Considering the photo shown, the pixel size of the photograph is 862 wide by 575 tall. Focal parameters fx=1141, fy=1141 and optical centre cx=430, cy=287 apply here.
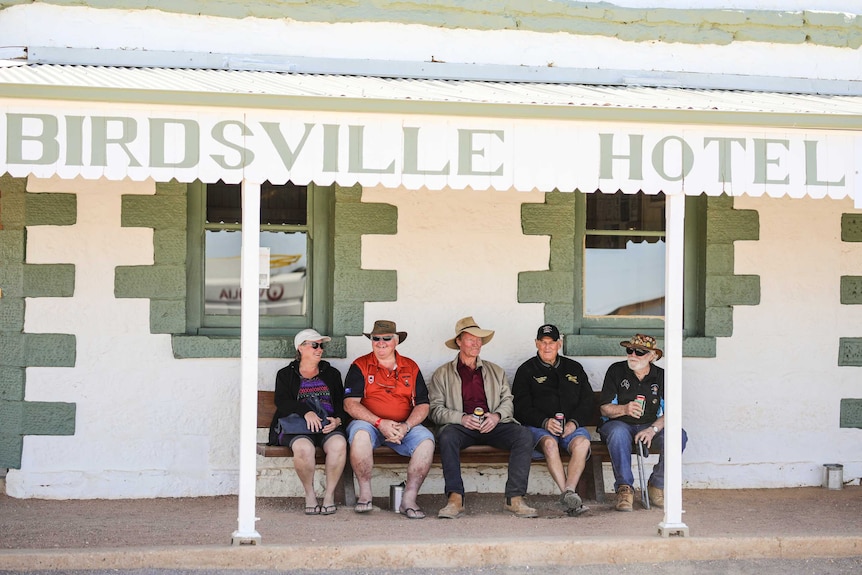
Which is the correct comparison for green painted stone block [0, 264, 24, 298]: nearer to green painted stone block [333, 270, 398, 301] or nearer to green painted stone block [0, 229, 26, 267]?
green painted stone block [0, 229, 26, 267]

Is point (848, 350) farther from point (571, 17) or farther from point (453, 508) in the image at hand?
point (453, 508)

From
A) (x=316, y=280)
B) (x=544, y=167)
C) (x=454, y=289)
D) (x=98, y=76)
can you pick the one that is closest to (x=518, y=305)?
(x=454, y=289)

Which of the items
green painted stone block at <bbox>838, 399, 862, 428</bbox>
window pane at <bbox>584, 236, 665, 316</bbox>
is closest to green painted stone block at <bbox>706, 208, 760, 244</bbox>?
window pane at <bbox>584, 236, 665, 316</bbox>

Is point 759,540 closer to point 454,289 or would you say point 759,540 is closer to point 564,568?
point 564,568

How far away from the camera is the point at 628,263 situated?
25.3ft

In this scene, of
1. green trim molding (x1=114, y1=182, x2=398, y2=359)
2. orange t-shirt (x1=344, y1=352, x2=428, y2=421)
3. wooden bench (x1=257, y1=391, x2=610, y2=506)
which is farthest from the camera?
green trim molding (x1=114, y1=182, x2=398, y2=359)

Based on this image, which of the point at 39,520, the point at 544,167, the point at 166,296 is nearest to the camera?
the point at 544,167

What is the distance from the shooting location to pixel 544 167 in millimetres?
5582

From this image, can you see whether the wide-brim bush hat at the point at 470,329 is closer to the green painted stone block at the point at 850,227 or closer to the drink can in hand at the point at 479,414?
the drink can in hand at the point at 479,414

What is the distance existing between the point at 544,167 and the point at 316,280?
2173 mm

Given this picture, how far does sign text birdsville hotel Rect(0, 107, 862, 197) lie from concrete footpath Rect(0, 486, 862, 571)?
1794 millimetres

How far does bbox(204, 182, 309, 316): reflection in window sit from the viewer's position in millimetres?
7246

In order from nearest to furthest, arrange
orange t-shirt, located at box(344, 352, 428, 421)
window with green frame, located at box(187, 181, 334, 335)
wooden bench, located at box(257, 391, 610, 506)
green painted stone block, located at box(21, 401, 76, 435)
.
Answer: wooden bench, located at box(257, 391, 610, 506) → orange t-shirt, located at box(344, 352, 428, 421) → green painted stone block, located at box(21, 401, 76, 435) → window with green frame, located at box(187, 181, 334, 335)

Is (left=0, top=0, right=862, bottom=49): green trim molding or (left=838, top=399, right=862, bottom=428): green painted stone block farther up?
(left=0, top=0, right=862, bottom=49): green trim molding
